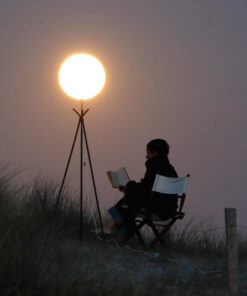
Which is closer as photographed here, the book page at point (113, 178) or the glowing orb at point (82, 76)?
the glowing orb at point (82, 76)

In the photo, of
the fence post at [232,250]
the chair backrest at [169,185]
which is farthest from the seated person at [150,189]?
the fence post at [232,250]

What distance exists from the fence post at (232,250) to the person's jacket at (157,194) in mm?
1079

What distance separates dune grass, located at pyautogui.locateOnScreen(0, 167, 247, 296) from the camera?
2.72 metres

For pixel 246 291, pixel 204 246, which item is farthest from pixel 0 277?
pixel 204 246

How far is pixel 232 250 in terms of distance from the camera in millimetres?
3617

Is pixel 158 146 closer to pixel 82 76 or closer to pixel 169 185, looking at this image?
pixel 169 185

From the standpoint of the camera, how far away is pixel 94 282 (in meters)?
2.88

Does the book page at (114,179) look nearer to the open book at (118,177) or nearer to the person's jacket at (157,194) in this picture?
the open book at (118,177)

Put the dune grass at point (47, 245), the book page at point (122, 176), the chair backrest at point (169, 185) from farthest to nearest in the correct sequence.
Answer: the book page at point (122, 176) → the chair backrest at point (169, 185) → the dune grass at point (47, 245)

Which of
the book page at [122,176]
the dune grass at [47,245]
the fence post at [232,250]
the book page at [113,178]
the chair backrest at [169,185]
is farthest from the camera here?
the book page at [122,176]

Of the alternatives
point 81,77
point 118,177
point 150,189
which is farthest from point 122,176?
point 81,77

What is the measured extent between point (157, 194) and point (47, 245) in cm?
142

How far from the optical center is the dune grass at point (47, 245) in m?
2.72

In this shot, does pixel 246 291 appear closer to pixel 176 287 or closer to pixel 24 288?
pixel 176 287
